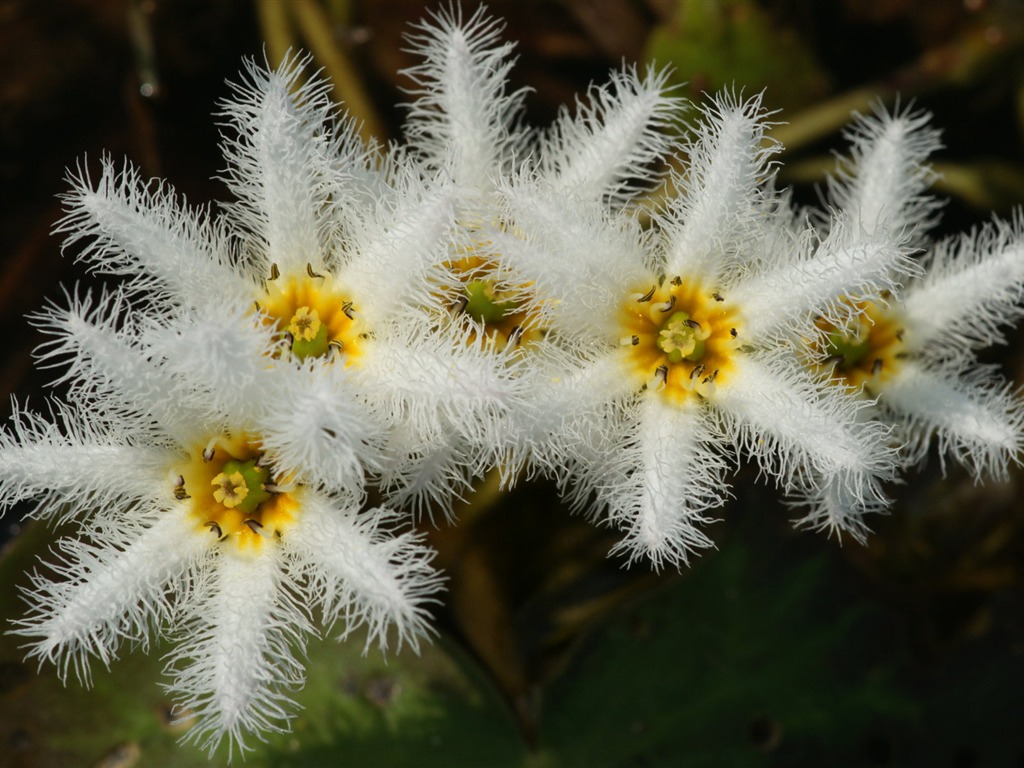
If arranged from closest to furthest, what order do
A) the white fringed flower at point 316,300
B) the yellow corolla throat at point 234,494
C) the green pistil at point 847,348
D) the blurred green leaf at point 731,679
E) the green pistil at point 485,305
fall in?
the white fringed flower at point 316,300 < the yellow corolla throat at point 234,494 < the green pistil at point 485,305 < the green pistil at point 847,348 < the blurred green leaf at point 731,679

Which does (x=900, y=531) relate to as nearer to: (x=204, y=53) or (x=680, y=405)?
(x=680, y=405)

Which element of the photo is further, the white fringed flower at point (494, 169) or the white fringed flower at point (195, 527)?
the white fringed flower at point (494, 169)

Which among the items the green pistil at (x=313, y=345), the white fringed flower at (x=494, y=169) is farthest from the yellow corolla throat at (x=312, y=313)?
the white fringed flower at (x=494, y=169)

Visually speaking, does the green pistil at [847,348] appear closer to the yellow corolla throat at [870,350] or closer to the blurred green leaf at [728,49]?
the yellow corolla throat at [870,350]

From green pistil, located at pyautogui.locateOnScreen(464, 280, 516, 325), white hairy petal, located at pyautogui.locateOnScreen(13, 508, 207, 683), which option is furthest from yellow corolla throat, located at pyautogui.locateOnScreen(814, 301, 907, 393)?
white hairy petal, located at pyautogui.locateOnScreen(13, 508, 207, 683)

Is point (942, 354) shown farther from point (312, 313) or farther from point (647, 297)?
point (312, 313)

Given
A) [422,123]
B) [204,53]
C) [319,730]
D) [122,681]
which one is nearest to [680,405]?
[422,123]

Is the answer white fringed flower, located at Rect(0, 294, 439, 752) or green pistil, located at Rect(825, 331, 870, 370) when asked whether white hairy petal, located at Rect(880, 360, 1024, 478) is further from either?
white fringed flower, located at Rect(0, 294, 439, 752)
